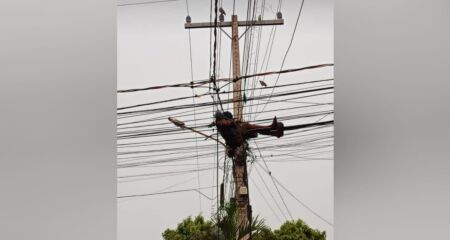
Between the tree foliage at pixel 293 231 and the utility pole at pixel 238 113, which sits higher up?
the utility pole at pixel 238 113

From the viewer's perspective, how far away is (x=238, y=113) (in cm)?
154

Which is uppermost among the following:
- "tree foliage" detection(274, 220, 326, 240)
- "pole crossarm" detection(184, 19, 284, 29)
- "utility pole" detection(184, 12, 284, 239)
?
"pole crossarm" detection(184, 19, 284, 29)

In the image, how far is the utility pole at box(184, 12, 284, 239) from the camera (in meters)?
1.53

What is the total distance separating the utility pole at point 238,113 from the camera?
1532mm

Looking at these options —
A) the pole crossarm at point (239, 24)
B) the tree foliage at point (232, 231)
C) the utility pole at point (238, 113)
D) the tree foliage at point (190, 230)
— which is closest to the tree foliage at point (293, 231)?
the tree foliage at point (232, 231)

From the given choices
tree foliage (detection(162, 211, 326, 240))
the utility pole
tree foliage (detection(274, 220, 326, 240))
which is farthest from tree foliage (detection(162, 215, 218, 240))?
tree foliage (detection(274, 220, 326, 240))

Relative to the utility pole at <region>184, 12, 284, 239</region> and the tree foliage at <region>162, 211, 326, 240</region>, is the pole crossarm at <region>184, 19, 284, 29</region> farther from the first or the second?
the tree foliage at <region>162, 211, 326, 240</region>

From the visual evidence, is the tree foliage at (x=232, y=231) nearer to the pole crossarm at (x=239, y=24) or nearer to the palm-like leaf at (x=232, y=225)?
the palm-like leaf at (x=232, y=225)

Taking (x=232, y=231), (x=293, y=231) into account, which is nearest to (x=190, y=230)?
(x=232, y=231)

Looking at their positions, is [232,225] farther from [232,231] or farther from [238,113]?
[238,113]

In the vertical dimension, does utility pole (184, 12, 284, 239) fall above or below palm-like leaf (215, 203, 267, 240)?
above
